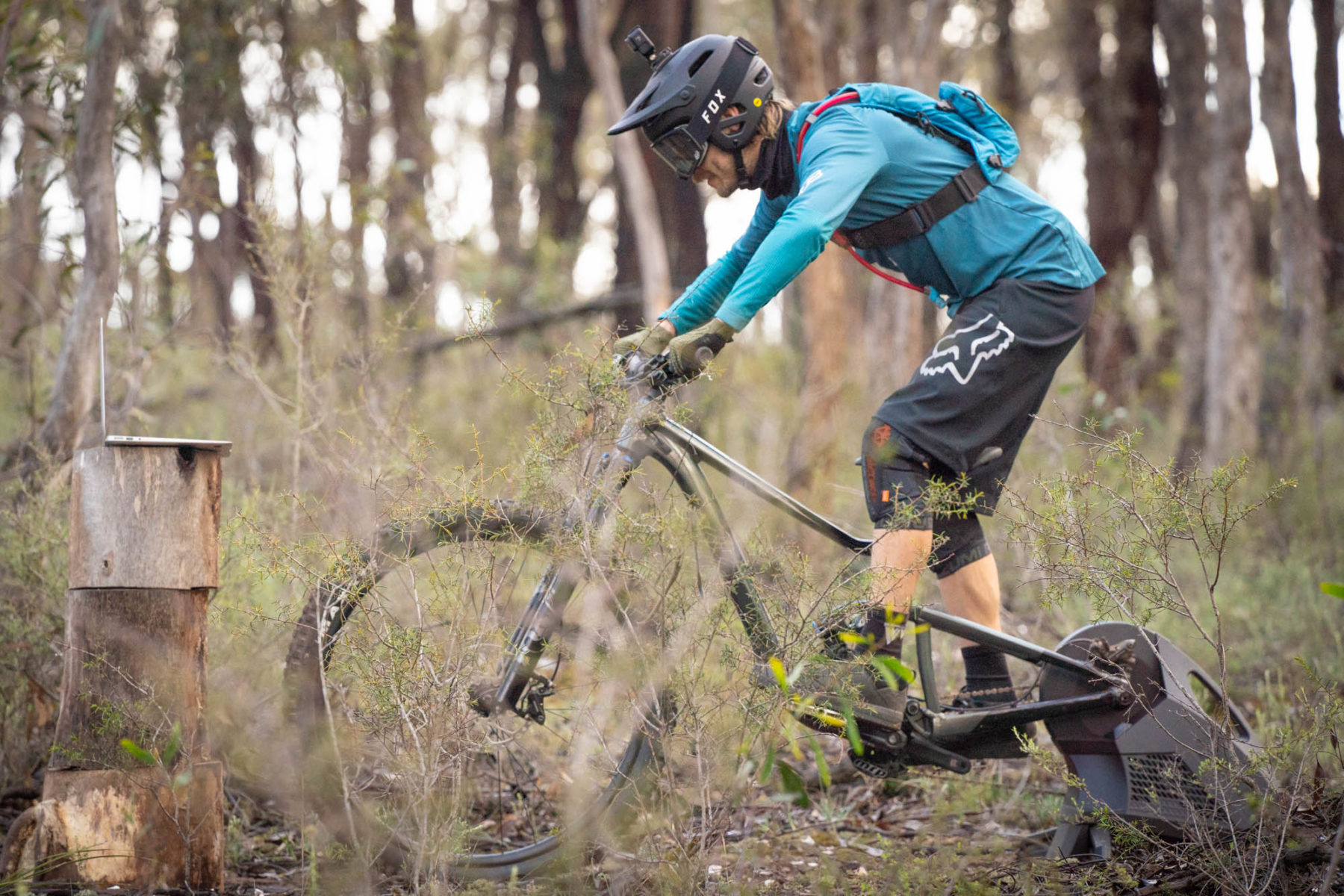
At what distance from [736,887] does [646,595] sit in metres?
0.71

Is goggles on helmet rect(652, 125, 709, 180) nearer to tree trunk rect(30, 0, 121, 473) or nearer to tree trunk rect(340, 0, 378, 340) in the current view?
tree trunk rect(30, 0, 121, 473)

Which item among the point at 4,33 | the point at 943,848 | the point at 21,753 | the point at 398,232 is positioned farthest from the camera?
the point at 398,232

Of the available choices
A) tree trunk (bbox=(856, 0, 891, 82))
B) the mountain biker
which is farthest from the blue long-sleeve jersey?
tree trunk (bbox=(856, 0, 891, 82))

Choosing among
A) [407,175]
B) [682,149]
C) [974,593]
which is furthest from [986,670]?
[407,175]

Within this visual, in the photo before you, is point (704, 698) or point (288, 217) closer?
point (704, 698)

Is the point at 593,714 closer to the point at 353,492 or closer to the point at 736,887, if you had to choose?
the point at 736,887

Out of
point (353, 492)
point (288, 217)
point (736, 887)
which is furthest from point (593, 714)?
point (288, 217)

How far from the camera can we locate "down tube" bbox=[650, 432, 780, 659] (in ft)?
9.23

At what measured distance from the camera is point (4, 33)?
403 centimetres

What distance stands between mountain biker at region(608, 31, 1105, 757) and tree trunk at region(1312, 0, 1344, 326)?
12.4m

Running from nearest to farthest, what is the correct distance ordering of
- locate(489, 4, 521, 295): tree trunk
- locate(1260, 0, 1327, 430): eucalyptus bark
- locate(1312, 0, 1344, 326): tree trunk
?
locate(1260, 0, 1327, 430): eucalyptus bark
locate(1312, 0, 1344, 326): tree trunk
locate(489, 4, 521, 295): tree trunk

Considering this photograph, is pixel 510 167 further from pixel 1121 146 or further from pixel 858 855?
pixel 858 855

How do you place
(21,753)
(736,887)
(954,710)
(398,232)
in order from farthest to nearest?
(398,232)
(21,753)
(954,710)
(736,887)

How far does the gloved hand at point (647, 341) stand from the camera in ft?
9.88
